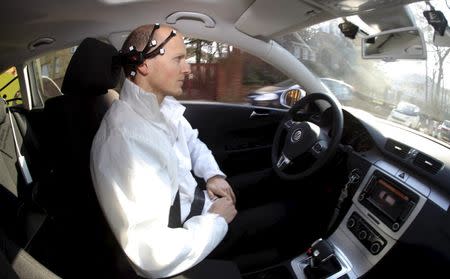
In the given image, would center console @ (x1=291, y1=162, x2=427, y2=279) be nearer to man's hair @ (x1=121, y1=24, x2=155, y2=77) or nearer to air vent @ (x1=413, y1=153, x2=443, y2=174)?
air vent @ (x1=413, y1=153, x2=443, y2=174)

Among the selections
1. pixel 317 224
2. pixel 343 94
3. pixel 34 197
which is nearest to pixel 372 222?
pixel 317 224

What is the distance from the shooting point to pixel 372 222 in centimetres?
173

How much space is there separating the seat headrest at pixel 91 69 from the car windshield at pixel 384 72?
1.25 m

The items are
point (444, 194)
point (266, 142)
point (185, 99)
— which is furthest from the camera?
point (185, 99)

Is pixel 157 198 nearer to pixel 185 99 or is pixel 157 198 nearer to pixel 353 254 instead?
pixel 353 254

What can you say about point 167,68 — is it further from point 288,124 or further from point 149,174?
point 288,124

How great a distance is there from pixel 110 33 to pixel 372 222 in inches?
74.8

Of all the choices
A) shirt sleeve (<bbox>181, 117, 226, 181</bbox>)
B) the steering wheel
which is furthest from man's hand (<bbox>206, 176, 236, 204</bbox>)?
the steering wheel

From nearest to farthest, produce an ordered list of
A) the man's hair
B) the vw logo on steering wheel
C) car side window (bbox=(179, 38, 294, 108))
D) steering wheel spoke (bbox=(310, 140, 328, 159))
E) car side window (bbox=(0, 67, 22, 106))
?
1. the man's hair
2. steering wheel spoke (bbox=(310, 140, 328, 159))
3. the vw logo on steering wheel
4. car side window (bbox=(179, 38, 294, 108))
5. car side window (bbox=(0, 67, 22, 106))

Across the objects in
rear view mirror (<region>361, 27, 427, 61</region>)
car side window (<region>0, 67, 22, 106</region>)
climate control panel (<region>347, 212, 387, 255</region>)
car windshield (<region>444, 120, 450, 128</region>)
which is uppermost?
rear view mirror (<region>361, 27, 427, 61</region>)

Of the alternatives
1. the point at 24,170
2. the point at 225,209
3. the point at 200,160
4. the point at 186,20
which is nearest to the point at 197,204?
the point at 225,209

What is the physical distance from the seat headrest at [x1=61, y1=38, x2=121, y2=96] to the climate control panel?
1.29m

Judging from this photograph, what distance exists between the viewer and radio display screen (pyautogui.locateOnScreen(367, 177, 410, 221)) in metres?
1.59

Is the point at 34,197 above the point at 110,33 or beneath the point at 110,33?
beneath
